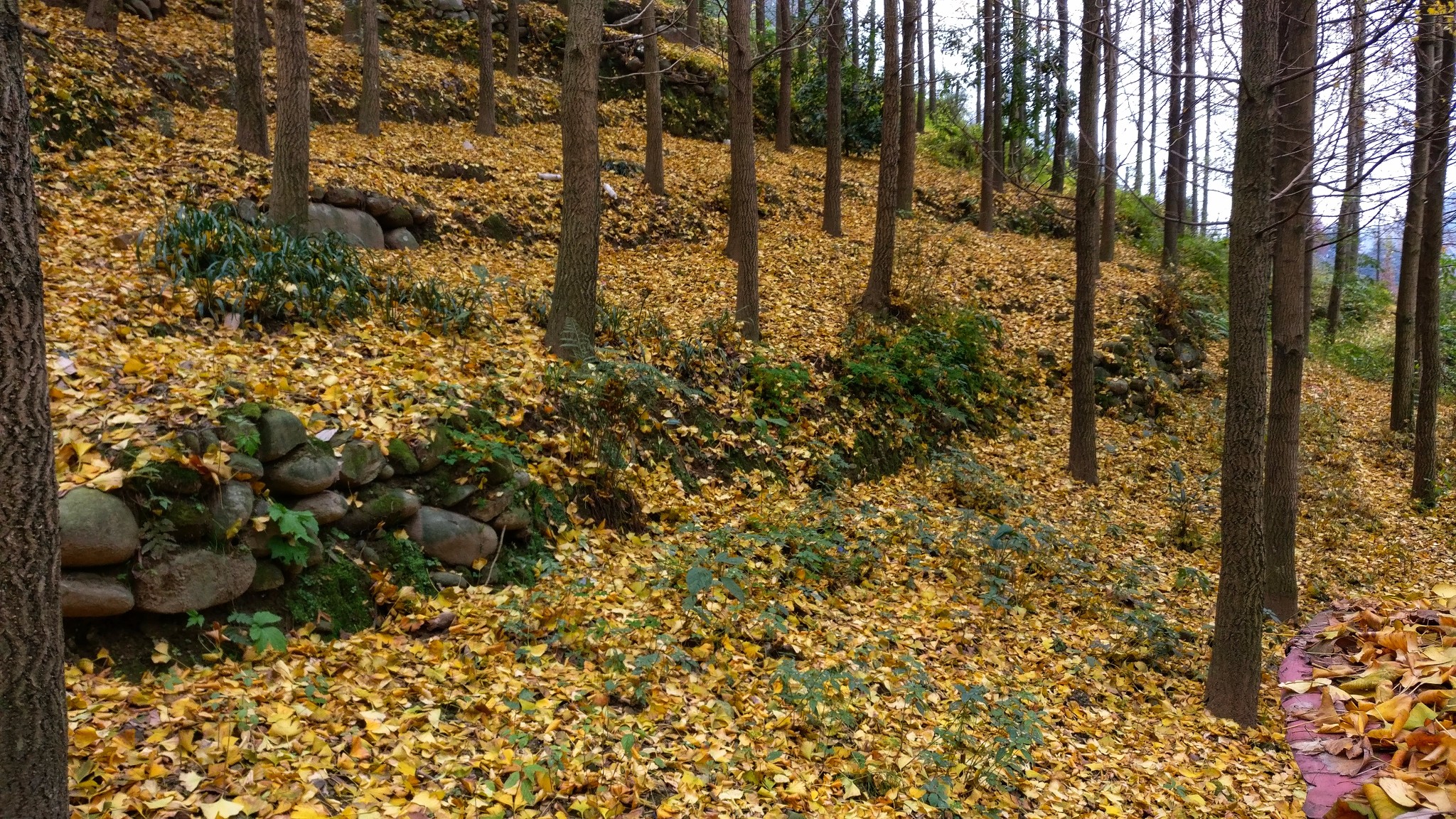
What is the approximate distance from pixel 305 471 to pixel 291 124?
5395 millimetres

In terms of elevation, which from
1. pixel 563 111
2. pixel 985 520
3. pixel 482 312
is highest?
pixel 563 111

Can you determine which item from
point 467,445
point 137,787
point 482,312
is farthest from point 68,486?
point 482,312

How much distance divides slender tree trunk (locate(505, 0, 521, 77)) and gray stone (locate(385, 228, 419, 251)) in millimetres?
10653

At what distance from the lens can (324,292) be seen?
7.25 m

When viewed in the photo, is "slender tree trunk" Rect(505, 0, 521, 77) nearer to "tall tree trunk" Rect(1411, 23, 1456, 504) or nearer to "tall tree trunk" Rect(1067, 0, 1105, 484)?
"tall tree trunk" Rect(1067, 0, 1105, 484)

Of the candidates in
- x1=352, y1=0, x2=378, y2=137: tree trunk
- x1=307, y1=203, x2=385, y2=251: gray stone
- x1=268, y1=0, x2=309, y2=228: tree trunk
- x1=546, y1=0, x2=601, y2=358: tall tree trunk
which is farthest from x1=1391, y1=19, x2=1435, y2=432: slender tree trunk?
x1=352, y1=0, x2=378, y2=137: tree trunk

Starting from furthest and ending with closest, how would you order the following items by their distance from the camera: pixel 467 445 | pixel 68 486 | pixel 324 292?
1. pixel 324 292
2. pixel 467 445
3. pixel 68 486

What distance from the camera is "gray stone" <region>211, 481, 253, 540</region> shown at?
446 cm

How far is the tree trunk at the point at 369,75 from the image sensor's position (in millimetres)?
13922

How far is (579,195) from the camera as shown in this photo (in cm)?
785

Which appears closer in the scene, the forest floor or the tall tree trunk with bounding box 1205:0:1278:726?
the forest floor

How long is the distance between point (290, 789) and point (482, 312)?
5603 mm

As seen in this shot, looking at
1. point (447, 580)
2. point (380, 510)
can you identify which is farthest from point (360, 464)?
point (447, 580)

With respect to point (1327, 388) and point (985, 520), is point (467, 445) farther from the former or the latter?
point (1327, 388)
